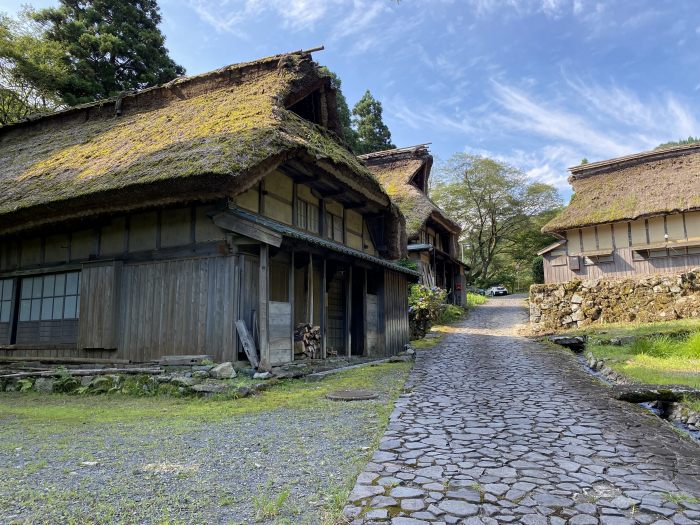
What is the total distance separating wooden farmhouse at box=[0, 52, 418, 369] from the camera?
8.61m

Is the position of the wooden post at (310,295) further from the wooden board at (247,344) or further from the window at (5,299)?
the window at (5,299)

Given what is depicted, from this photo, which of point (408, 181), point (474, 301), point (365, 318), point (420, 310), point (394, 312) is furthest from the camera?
point (474, 301)

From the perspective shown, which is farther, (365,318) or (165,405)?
(365,318)

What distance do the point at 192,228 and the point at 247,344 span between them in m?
2.61

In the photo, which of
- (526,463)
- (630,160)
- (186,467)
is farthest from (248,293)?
(630,160)

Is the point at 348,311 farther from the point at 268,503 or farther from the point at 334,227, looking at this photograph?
the point at 268,503

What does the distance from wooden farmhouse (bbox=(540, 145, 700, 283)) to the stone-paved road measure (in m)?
15.8

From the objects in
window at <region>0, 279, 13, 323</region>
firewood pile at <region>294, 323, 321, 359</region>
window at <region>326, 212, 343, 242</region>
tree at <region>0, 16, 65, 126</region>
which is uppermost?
tree at <region>0, 16, 65, 126</region>

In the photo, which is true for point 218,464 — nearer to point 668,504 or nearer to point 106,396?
point 668,504

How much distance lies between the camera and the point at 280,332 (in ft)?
30.0

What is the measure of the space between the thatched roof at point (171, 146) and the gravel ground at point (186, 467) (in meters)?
4.25

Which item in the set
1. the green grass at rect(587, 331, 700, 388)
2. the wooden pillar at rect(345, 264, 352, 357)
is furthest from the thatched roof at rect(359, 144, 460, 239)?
the green grass at rect(587, 331, 700, 388)

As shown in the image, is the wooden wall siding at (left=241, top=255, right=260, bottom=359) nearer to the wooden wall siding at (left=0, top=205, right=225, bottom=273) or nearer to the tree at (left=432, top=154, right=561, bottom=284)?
the wooden wall siding at (left=0, top=205, right=225, bottom=273)

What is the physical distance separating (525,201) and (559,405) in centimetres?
3474
